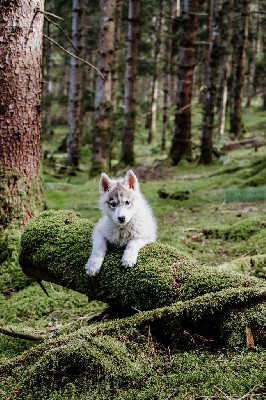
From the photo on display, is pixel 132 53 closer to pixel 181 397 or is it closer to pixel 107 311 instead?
pixel 107 311

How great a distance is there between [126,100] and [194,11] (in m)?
4.90

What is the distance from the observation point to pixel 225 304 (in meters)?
3.70

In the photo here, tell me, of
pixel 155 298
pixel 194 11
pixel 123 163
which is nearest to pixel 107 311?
pixel 155 298

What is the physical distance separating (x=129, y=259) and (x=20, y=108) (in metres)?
3.70

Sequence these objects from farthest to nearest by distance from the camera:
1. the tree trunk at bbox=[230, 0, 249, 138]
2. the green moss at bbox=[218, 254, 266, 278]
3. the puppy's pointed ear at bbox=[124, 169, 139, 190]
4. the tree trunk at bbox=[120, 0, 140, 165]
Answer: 1. the tree trunk at bbox=[230, 0, 249, 138]
2. the tree trunk at bbox=[120, 0, 140, 165]
3. the green moss at bbox=[218, 254, 266, 278]
4. the puppy's pointed ear at bbox=[124, 169, 139, 190]

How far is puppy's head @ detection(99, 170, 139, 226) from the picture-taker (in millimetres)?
4945

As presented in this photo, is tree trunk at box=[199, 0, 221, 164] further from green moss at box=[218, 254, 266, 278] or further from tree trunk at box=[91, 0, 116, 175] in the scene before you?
green moss at box=[218, 254, 266, 278]

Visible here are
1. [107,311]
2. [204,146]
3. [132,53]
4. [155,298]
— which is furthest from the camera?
[132,53]

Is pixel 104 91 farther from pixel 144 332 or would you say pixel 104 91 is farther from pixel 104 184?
pixel 144 332

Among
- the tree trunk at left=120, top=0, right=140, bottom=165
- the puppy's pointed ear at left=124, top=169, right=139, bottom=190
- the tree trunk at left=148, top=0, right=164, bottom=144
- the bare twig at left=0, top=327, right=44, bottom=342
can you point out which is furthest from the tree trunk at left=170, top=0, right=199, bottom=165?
the bare twig at left=0, top=327, right=44, bottom=342

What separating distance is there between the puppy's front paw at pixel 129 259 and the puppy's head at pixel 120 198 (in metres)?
0.45

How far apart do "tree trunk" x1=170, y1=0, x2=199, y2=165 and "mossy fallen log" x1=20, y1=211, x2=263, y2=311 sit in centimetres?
1226

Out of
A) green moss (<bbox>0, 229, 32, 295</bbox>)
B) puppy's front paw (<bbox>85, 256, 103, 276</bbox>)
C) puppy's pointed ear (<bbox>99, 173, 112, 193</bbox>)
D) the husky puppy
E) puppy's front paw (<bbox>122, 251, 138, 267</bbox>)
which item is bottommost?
green moss (<bbox>0, 229, 32, 295</bbox>)

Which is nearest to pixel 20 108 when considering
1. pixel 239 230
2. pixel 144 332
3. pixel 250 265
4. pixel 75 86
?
pixel 250 265
